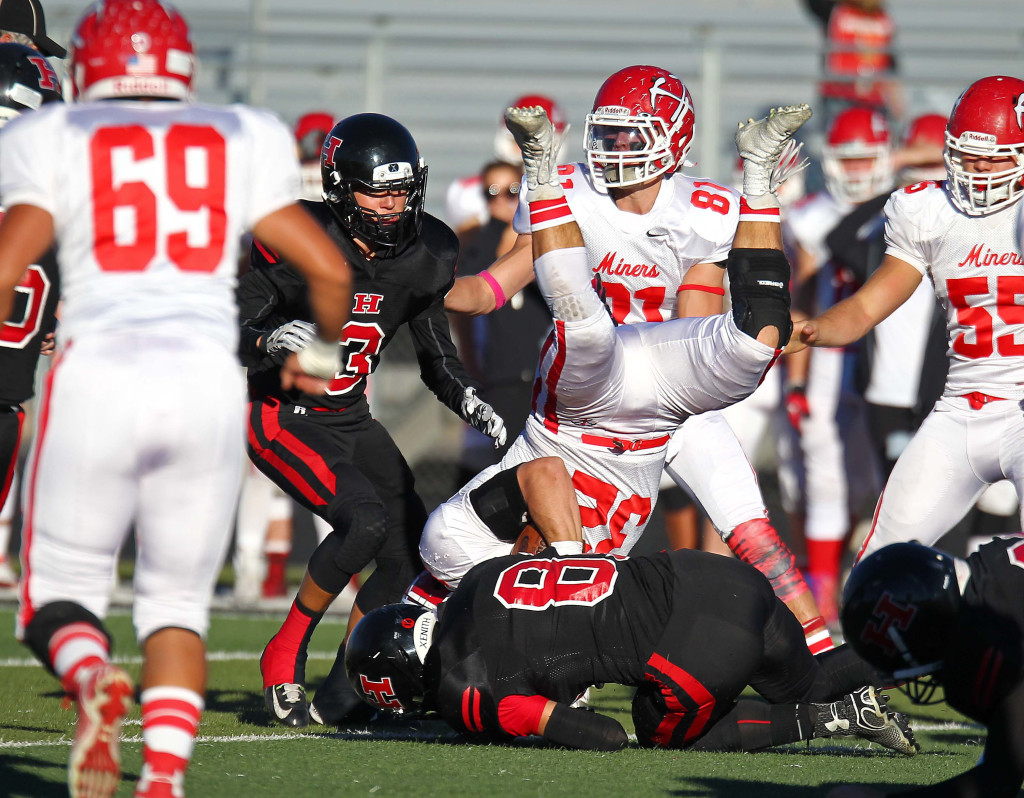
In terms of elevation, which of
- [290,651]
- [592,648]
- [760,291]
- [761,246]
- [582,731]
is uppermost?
[761,246]

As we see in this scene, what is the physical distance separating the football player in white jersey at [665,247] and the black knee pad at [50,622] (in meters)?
2.37

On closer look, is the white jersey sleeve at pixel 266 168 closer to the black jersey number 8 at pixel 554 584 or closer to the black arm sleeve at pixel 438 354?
the black jersey number 8 at pixel 554 584

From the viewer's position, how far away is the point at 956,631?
279 cm

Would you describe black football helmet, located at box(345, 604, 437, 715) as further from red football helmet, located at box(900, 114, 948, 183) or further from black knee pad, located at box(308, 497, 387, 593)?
red football helmet, located at box(900, 114, 948, 183)

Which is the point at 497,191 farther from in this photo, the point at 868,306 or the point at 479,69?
the point at 868,306

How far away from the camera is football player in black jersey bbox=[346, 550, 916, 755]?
3.78 m

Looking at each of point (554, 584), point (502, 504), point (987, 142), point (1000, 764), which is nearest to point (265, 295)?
point (502, 504)

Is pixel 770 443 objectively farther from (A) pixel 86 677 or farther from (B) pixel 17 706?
(A) pixel 86 677

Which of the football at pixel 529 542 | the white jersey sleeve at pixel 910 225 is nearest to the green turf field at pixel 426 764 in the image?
the football at pixel 529 542

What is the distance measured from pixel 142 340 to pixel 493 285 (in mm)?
2407

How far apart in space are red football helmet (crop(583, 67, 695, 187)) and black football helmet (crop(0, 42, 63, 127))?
1.78 meters

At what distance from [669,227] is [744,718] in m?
1.72

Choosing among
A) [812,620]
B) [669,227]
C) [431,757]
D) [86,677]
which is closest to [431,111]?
[669,227]

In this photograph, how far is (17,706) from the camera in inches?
186
